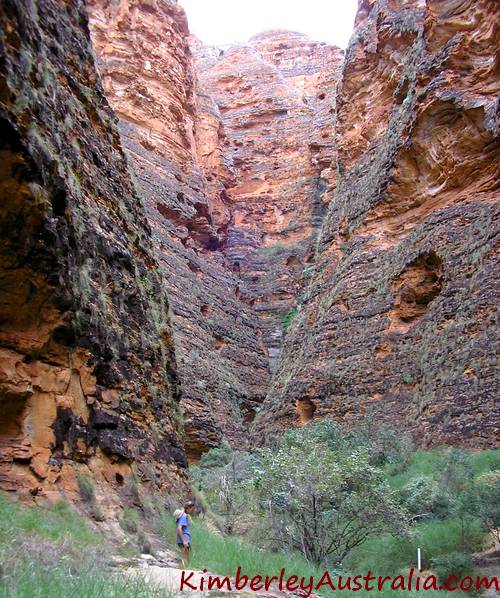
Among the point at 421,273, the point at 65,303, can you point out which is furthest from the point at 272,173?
the point at 65,303

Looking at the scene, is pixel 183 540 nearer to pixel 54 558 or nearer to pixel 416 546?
pixel 54 558

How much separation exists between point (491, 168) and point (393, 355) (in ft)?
19.3

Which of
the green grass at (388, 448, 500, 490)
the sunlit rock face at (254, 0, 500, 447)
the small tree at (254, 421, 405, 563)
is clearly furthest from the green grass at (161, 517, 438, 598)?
the sunlit rock face at (254, 0, 500, 447)

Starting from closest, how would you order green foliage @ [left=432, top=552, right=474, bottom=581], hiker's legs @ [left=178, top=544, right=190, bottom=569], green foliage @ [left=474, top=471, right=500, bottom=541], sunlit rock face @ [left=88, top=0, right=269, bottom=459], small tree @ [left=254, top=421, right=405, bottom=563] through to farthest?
hiker's legs @ [left=178, top=544, right=190, bottom=569] → green foliage @ [left=432, top=552, right=474, bottom=581] → green foliage @ [left=474, top=471, right=500, bottom=541] → small tree @ [left=254, top=421, right=405, bottom=563] → sunlit rock face @ [left=88, top=0, right=269, bottom=459]

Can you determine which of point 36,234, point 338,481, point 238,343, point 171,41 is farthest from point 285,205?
point 36,234

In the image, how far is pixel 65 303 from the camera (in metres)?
6.53

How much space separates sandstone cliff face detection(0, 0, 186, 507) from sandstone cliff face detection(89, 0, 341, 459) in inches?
532

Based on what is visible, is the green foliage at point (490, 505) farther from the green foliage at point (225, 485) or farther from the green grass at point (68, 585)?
the green grass at point (68, 585)

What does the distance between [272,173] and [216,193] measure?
7.79 metres

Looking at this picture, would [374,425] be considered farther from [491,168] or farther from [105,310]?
[105,310]

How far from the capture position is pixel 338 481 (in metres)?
10.0

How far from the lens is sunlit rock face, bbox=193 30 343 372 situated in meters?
40.0

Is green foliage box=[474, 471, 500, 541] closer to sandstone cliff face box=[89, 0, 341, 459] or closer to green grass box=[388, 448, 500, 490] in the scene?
green grass box=[388, 448, 500, 490]

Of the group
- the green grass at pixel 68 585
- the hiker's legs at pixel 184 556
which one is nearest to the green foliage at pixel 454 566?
the hiker's legs at pixel 184 556
